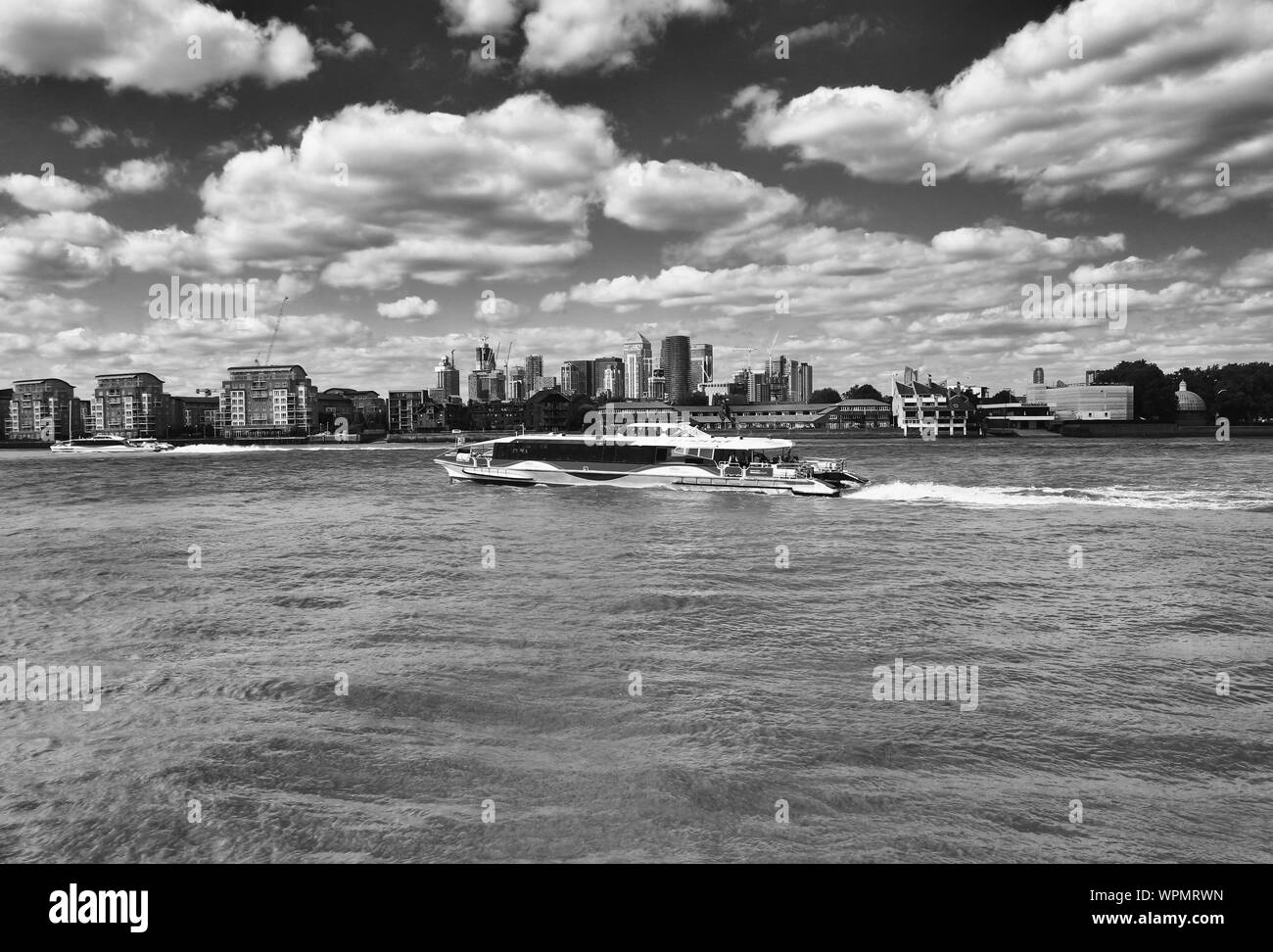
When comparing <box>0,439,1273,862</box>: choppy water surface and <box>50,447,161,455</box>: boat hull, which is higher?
<box>50,447,161,455</box>: boat hull

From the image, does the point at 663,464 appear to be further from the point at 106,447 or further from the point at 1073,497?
the point at 106,447

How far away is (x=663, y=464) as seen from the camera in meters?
54.5

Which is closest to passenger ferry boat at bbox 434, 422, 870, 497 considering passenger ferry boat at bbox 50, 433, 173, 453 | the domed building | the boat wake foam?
the boat wake foam

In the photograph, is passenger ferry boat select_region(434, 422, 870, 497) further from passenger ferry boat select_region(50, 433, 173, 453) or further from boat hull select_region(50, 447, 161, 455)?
passenger ferry boat select_region(50, 433, 173, 453)

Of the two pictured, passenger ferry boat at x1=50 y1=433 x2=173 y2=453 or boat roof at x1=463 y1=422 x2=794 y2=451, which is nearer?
boat roof at x1=463 y1=422 x2=794 y2=451

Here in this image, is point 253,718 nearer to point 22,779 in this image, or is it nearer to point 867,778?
point 22,779

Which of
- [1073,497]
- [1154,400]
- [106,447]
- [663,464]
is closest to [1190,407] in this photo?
[1154,400]

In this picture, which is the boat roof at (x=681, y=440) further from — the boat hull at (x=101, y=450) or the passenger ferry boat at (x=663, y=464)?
the boat hull at (x=101, y=450)

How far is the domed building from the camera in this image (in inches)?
7269

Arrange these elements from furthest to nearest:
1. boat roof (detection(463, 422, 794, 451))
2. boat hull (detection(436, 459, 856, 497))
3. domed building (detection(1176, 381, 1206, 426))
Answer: domed building (detection(1176, 381, 1206, 426)) → boat roof (detection(463, 422, 794, 451)) → boat hull (detection(436, 459, 856, 497))

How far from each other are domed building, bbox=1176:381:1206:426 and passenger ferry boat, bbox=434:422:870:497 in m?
171

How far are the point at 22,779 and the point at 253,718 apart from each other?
102 inches
